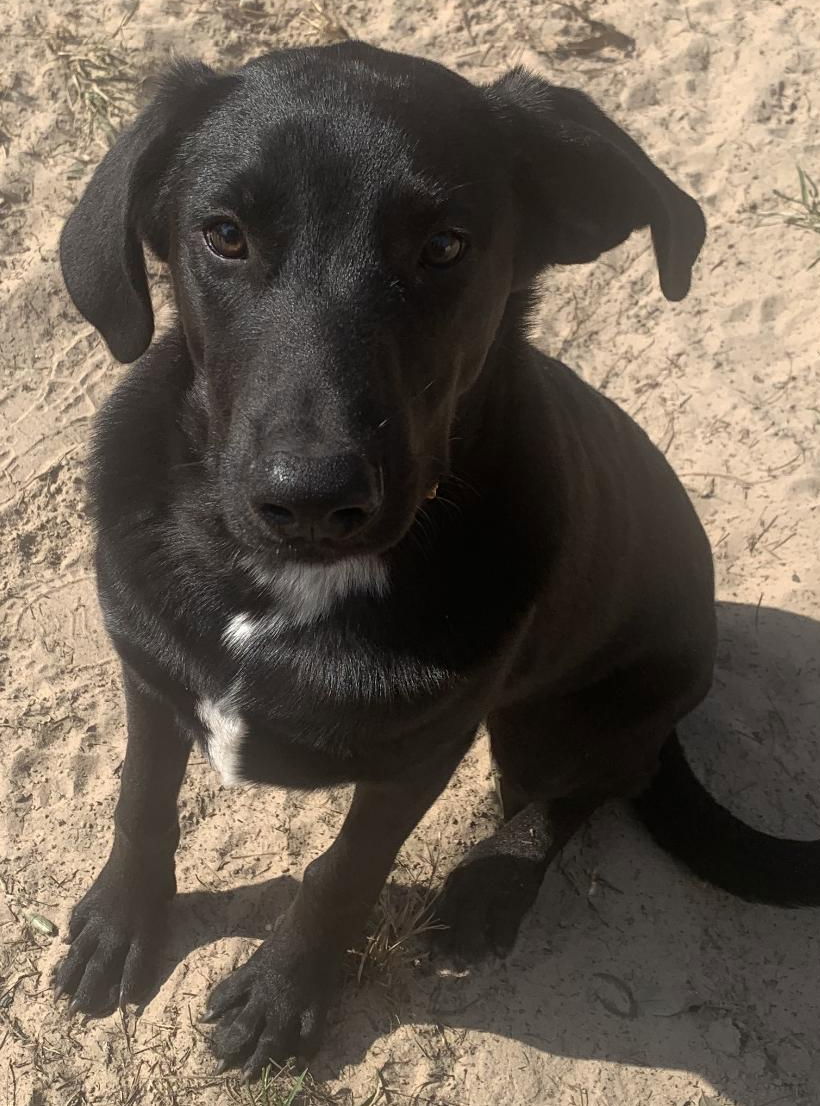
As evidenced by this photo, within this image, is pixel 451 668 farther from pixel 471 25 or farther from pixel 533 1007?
pixel 471 25

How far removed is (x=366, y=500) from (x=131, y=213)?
68 centimetres

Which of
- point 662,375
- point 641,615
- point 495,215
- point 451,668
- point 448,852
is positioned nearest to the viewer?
point 495,215

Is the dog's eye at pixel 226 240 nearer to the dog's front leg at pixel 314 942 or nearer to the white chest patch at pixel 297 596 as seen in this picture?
the white chest patch at pixel 297 596

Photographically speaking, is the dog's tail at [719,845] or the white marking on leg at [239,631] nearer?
the white marking on leg at [239,631]

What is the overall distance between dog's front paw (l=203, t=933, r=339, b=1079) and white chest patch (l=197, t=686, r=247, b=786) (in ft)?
1.72

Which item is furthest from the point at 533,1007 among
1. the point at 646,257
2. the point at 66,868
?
the point at 646,257

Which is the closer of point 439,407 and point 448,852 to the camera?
point 439,407

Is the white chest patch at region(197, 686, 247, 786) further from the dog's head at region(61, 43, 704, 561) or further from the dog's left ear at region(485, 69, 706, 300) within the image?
the dog's left ear at region(485, 69, 706, 300)

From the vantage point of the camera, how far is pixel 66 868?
2.78 m

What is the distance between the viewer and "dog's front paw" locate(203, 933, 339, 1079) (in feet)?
8.11

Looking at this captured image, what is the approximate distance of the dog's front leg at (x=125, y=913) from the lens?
2443 mm

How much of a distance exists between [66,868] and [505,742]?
1111 millimetres

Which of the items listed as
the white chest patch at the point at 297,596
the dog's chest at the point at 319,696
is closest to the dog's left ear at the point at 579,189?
the white chest patch at the point at 297,596

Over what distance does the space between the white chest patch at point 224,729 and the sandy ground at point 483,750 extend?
0.75 metres
